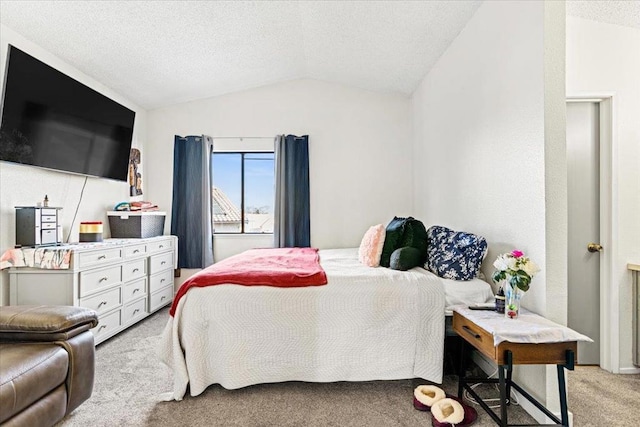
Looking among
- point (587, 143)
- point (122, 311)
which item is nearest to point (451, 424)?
point (587, 143)

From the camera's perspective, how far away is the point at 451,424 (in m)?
1.76

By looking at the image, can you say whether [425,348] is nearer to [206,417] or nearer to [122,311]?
[206,417]

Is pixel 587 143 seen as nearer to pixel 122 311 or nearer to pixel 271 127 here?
pixel 271 127

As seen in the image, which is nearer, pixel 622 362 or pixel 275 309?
pixel 275 309

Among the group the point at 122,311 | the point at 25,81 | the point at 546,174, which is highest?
the point at 25,81

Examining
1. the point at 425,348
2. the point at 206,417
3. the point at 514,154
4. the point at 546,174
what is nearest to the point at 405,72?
the point at 514,154

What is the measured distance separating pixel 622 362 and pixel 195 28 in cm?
418

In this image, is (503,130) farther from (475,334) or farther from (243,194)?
(243,194)

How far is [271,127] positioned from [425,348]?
3378 millimetres

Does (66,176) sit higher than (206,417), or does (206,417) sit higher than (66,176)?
(66,176)

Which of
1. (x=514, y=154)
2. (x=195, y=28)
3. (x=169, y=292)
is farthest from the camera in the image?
(x=169, y=292)

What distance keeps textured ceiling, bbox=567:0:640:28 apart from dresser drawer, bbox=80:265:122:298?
12.9 feet

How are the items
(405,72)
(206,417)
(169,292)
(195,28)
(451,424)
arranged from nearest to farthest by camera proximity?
1. (451,424)
2. (206,417)
3. (195,28)
4. (405,72)
5. (169,292)

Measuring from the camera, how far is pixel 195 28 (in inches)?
124
